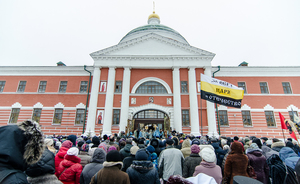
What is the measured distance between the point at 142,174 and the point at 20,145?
198 cm

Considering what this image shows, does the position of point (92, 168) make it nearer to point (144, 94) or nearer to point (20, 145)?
point (20, 145)

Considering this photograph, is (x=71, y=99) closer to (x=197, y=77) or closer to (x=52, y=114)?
(x=52, y=114)

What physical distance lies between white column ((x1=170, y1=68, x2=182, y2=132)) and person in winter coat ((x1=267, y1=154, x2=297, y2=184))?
13.3m

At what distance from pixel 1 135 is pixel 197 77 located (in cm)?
1866

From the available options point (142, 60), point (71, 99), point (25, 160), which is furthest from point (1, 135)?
point (71, 99)

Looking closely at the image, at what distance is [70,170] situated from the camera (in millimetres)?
3465

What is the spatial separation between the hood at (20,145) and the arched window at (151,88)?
55.8 ft

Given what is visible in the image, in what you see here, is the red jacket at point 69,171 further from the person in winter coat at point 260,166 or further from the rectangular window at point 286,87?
the rectangular window at point 286,87

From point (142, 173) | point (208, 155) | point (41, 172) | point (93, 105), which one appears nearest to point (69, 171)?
point (41, 172)

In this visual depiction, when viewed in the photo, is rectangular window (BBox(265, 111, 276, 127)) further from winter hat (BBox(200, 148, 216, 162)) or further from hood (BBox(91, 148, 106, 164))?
hood (BBox(91, 148, 106, 164))

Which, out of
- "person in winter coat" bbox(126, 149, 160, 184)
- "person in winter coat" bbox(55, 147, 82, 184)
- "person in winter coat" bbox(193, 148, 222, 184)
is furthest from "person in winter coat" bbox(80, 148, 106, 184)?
"person in winter coat" bbox(193, 148, 222, 184)

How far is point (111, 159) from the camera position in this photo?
274 centimetres

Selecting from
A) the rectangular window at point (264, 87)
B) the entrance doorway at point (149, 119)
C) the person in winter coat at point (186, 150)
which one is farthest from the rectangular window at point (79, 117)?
the rectangular window at point (264, 87)

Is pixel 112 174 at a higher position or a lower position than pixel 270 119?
Result: lower
